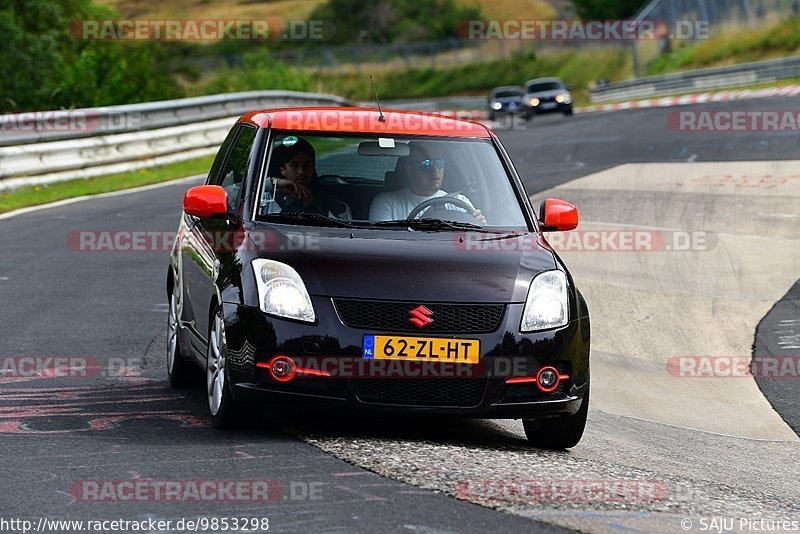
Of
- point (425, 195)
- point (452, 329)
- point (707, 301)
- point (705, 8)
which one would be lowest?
point (707, 301)

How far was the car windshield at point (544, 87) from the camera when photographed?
160 ft

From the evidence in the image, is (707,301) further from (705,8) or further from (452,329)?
(705,8)

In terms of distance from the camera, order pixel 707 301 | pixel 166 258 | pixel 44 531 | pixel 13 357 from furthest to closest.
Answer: pixel 166 258 < pixel 707 301 < pixel 13 357 < pixel 44 531

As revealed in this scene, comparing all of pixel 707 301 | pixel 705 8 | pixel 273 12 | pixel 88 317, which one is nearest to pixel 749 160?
pixel 707 301

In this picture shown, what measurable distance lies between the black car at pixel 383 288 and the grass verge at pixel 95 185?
1086 cm

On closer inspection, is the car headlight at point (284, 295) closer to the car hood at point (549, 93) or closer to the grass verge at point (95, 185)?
the grass verge at point (95, 185)

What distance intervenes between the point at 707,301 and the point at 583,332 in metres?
6.43

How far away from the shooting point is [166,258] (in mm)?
14656

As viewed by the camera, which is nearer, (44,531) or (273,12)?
(44,531)
